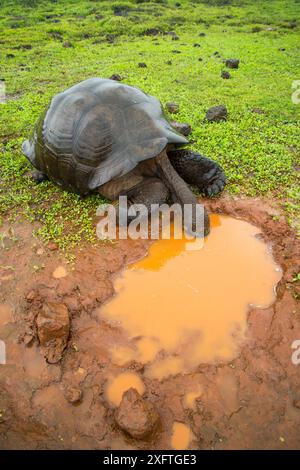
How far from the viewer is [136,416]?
2.65 metres

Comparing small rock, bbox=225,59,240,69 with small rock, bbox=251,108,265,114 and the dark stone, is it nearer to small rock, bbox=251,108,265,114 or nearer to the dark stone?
small rock, bbox=251,108,265,114

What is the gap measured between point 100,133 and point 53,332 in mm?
2252

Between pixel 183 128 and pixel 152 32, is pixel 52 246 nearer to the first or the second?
pixel 183 128

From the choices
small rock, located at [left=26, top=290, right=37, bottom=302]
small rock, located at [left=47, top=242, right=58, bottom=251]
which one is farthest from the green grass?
small rock, located at [left=26, top=290, right=37, bottom=302]

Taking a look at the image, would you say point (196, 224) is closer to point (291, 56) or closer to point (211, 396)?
point (211, 396)

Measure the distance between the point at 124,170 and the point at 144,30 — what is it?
12.8 metres

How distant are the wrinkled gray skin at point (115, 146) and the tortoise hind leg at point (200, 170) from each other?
0.01 m

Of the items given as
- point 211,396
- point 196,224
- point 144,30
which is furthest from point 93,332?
point 144,30

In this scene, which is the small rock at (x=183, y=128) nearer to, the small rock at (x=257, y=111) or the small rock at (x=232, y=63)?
the small rock at (x=257, y=111)

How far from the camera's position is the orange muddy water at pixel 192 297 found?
322 cm

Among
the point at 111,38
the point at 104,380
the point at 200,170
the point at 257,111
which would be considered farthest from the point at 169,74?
the point at 104,380

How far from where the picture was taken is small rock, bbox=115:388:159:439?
2.62 meters

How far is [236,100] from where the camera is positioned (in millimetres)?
7891

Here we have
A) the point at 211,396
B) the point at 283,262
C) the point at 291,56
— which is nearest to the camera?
the point at 211,396
